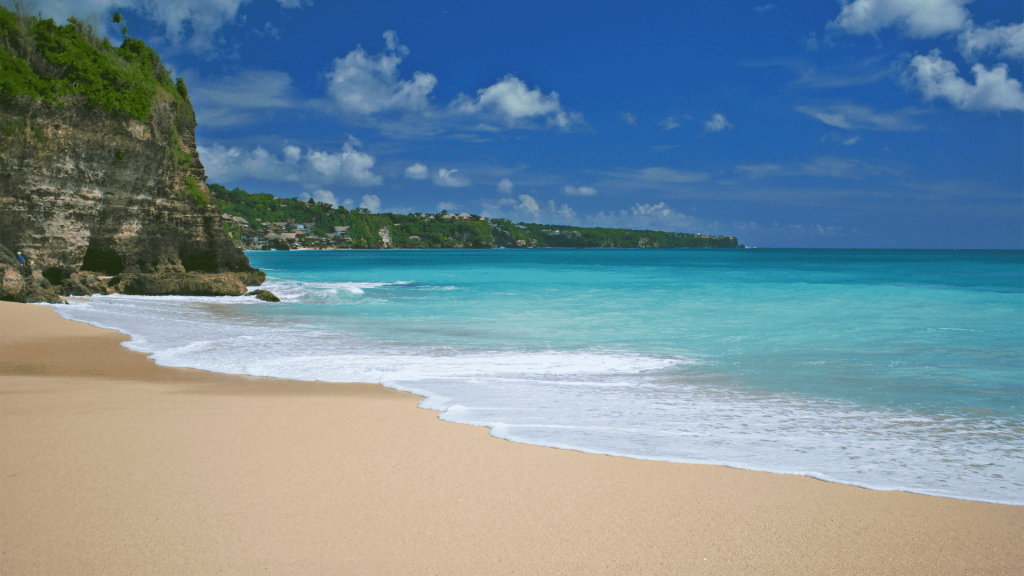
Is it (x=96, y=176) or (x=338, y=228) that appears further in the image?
(x=338, y=228)

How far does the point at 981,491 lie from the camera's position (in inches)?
151

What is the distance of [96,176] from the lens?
727 inches

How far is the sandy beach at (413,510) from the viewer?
2852 millimetres

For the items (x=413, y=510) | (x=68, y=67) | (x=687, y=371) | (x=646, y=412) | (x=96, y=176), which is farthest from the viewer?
(x=96, y=176)

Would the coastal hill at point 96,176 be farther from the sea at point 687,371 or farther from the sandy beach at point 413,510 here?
the sandy beach at point 413,510

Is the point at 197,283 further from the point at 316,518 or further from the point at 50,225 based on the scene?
the point at 316,518

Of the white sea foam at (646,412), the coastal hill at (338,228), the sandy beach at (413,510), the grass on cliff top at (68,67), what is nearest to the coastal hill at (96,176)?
the grass on cliff top at (68,67)

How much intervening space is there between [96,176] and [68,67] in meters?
3.34

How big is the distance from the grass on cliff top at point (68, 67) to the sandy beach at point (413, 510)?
55.1 ft

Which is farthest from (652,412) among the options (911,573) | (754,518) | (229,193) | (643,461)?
(229,193)

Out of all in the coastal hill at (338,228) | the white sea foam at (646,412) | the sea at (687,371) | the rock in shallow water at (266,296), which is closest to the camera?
the white sea foam at (646,412)

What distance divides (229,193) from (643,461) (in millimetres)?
145203

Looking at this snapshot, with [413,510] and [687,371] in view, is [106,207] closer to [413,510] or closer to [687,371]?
[687,371]

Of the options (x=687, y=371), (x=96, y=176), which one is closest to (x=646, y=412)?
(x=687, y=371)
